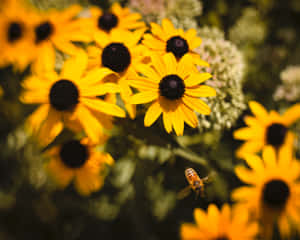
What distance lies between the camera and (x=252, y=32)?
173cm

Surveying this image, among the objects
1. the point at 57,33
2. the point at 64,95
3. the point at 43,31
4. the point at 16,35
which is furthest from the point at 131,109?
the point at 16,35

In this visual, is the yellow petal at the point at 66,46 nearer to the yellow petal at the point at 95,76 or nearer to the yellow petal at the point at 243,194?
the yellow petal at the point at 95,76

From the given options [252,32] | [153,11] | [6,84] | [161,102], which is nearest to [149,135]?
[161,102]

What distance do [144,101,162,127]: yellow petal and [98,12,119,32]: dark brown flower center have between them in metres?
0.59

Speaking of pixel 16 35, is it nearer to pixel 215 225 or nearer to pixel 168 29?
pixel 168 29

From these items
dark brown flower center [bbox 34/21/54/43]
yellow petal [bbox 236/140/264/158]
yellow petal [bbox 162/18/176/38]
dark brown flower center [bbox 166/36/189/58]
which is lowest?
yellow petal [bbox 236/140/264/158]

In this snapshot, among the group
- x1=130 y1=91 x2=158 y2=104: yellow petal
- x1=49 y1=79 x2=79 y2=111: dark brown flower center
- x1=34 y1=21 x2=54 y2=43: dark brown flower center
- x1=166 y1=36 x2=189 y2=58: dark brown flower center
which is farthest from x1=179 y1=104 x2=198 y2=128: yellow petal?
x1=34 y1=21 x2=54 y2=43: dark brown flower center

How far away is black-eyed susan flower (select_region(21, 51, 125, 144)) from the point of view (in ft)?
3.83

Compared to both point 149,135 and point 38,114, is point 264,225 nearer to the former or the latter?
point 149,135

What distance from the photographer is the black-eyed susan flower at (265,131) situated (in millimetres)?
1354

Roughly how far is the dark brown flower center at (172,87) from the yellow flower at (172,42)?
0.44 feet

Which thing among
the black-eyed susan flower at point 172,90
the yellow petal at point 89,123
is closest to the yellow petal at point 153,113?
the black-eyed susan flower at point 172,90

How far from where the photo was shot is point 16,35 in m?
2.07

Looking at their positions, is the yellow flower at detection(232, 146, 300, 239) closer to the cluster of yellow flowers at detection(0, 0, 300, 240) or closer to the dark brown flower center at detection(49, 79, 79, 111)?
the cluster of yellow flowers at detection(0, 0, 300, 240)
